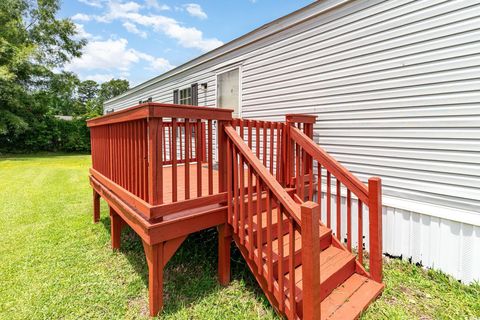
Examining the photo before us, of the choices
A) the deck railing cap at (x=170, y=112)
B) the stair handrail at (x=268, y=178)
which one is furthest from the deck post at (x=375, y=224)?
the deck railing cap at (x=170, y=112)

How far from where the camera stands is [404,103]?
308 cm

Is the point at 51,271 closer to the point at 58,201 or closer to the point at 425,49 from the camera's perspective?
the point at 58,201

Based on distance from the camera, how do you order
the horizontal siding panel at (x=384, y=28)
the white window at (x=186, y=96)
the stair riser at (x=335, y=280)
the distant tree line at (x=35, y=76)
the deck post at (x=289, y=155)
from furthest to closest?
the distant tree line at (x=35, y=76), the white window at (x=186, y=96), the deck post at (x=289, y=155), the horizontal siding panel at (x=384, y=28), the stair riser at (x=335, y=280)

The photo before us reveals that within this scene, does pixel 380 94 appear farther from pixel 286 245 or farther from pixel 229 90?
pixel 229 90

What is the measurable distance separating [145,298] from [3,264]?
1.95 metres

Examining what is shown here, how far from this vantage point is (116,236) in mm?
3506

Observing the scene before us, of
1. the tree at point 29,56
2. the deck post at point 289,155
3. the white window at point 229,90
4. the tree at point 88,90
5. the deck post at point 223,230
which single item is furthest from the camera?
the tree at point 88,90

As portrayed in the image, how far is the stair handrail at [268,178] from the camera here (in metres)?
1.87

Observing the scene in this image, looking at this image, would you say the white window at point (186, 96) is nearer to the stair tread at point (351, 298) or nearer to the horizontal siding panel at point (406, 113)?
the horizontal siding panel at point (406, 113)

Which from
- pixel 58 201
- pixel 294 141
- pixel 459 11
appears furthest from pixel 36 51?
pixel 459 11

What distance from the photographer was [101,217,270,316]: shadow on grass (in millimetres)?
2520

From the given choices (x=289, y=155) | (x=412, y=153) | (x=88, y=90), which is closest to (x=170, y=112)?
(x=289, y=155)

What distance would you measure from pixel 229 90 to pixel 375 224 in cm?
419

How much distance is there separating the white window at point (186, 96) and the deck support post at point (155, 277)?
5525 mm
